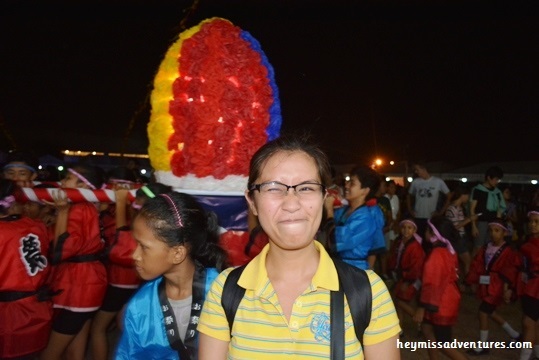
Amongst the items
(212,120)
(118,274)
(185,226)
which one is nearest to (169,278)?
(185,226)

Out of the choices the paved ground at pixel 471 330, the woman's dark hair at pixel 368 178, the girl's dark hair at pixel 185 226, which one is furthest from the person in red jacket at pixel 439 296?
the girl's dark hair at pixel 185 226

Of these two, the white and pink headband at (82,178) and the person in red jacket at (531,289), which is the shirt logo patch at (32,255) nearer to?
the white and pink headband at (82,178)

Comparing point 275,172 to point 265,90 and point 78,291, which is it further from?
point 78,291

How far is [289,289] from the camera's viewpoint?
144cm

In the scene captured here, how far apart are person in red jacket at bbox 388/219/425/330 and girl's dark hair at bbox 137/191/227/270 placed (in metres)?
2.95

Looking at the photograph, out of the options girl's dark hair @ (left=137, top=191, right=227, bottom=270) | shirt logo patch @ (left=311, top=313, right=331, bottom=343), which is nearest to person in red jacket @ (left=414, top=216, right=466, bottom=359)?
girl's dark hair @ (left=137, top=191, right=227, bottom=270)

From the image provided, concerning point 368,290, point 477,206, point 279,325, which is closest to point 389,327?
point 368,290

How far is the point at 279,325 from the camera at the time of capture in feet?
4.48

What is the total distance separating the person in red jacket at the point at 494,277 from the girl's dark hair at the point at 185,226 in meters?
3.45

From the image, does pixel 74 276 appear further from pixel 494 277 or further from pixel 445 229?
pixel 494 277

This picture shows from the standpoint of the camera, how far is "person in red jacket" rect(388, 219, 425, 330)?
4.86m

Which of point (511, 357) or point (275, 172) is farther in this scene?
point (511, 357)

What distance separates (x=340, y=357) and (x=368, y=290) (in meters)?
0.21

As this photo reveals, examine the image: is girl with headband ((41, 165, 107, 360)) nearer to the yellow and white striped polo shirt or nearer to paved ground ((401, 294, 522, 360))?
the yellow and white striped polo shirt
